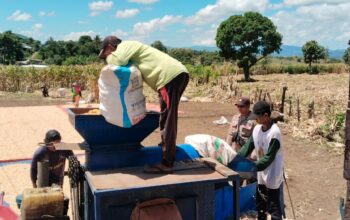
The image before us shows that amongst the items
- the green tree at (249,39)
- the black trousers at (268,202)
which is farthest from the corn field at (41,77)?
the black trousers at (268,202)

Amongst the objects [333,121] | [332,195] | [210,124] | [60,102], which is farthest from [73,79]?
[332,195]

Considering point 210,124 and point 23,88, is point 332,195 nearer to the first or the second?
point 210,124

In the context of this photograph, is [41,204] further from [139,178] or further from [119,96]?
[119,96]

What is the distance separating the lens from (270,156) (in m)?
4.26

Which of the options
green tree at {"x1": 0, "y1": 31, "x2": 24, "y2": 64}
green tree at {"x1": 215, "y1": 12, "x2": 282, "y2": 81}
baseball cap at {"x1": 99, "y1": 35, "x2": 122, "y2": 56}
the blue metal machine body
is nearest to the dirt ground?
the blue metal machine body

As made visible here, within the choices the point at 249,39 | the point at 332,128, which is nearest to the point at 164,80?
the point at 332,128

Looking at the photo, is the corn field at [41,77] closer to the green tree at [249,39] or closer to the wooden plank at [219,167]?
the green tree at [249,39]

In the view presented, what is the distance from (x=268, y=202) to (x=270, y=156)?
0.67 metres

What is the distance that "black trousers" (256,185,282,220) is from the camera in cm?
456

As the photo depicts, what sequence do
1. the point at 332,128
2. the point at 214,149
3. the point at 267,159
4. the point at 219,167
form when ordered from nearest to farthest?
the point at 219,167, the point at 214,149, the point at 267,159, the point at 332,128

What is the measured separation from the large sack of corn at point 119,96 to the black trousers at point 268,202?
2.09 metres

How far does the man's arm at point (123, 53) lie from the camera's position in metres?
3.22

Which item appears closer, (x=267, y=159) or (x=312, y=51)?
(x=267, y=159)

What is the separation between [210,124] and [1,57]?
6175 centimetres
